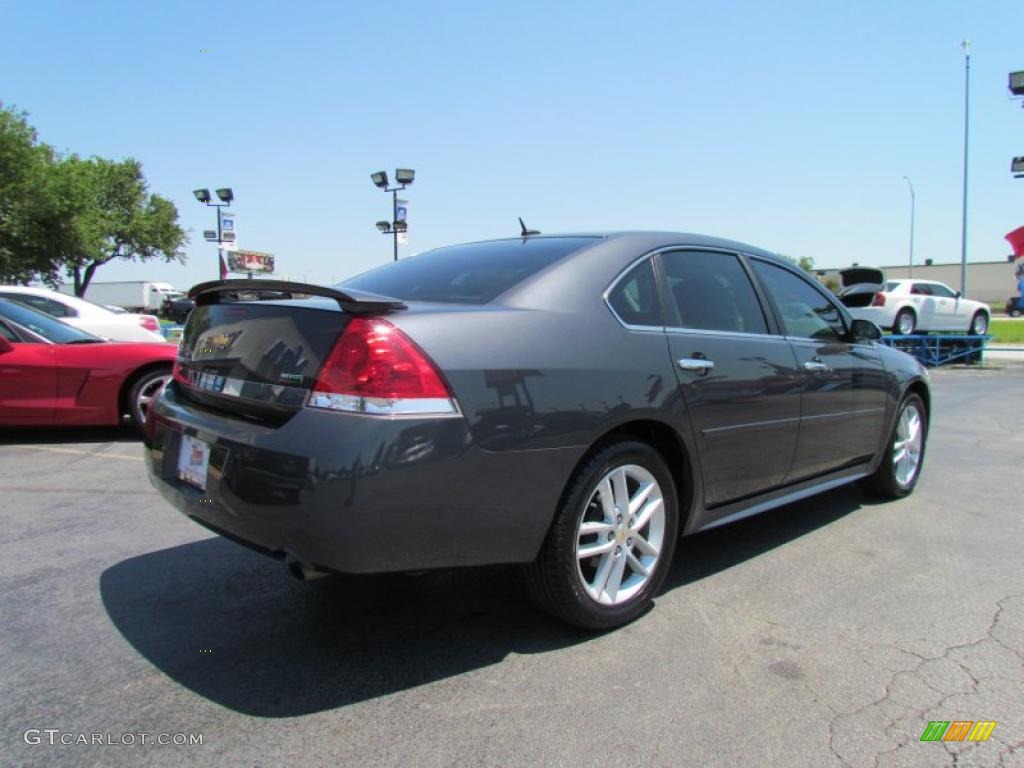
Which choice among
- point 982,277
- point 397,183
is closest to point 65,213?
point 397,183

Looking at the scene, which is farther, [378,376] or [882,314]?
[882,314]

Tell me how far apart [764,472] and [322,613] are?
217 cm

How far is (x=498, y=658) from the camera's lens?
2.73 metres

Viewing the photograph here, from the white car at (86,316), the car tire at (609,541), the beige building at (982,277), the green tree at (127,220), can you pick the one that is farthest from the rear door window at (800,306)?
the beige building at (982,277)

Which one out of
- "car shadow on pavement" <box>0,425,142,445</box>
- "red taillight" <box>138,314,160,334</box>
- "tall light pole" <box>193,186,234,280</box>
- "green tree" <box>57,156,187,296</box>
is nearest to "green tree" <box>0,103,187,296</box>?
"green tree" <box>57,156,187,296</box>

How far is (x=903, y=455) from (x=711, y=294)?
8.21ft

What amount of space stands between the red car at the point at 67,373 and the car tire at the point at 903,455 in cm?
596

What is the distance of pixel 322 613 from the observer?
309cm

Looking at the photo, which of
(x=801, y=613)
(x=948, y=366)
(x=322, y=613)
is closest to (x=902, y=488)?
(x=801, y=613)

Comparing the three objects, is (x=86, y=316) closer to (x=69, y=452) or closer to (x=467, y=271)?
(x=69, y=452)

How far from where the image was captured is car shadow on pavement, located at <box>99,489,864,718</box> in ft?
8.31

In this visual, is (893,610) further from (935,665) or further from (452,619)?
(452,619)

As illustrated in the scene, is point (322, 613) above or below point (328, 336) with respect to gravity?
below

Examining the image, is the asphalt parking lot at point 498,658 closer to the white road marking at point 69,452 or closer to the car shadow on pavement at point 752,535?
the car shadow on pavement at point 752,535
